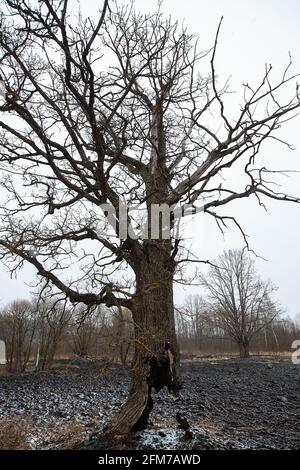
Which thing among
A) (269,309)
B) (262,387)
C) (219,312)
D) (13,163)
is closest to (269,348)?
(269,309)

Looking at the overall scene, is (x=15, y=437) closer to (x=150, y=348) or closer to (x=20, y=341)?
(x=150, y=348)

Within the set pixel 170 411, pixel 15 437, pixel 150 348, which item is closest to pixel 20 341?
pixel 170 411

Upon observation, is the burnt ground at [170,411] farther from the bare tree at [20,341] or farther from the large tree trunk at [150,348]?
the bare tree at [20,341]

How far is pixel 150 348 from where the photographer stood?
582 centimetres

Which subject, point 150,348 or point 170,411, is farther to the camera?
point 170,411

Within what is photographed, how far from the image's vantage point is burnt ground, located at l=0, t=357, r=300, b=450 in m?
5.84

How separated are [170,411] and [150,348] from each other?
3340 millimetres

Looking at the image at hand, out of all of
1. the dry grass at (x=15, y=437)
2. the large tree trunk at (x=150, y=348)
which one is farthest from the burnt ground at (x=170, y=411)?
the large tree trunk at (x=150, y=348)

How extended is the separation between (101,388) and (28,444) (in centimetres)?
626

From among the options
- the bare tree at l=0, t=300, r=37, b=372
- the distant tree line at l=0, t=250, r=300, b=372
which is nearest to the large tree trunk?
the distant tree line at l=0, t=250, r=300, b=372

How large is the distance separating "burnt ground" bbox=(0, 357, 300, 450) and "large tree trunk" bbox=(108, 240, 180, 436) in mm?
377

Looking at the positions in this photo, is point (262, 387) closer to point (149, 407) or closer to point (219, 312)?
point (149, 407)

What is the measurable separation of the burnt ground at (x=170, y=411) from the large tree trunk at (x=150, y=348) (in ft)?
1.24

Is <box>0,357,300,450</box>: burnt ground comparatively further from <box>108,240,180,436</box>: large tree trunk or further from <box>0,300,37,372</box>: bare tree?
<box>0,300,37,372</box>: bare tree
